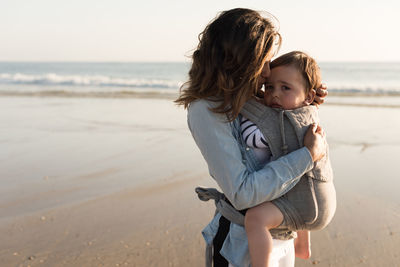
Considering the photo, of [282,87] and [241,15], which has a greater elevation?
[241,15]

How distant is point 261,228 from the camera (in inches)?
68.6

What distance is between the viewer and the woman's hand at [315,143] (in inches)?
69.1

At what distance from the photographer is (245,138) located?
1825mm

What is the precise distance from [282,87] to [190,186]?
3013 millimetres

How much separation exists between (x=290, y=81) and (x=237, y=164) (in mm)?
650

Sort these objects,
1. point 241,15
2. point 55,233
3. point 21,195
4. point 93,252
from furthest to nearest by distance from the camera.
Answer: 1. point 21,195
2. point 55,233
3. point 93,252
4. point 241,15

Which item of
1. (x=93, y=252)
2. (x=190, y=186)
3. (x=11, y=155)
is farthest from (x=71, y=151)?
(x=93, y=252)

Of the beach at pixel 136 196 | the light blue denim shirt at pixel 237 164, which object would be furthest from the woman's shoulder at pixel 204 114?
the beach at pixel 136 196

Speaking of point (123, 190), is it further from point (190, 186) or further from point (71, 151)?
point (71, 151)

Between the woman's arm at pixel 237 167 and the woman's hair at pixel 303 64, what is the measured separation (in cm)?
53

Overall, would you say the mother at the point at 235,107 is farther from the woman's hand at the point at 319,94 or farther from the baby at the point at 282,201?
the woman's hand at the point at 319,94

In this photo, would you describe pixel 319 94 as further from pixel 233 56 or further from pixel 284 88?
pixel 233 56

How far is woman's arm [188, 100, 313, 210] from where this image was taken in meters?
1.63

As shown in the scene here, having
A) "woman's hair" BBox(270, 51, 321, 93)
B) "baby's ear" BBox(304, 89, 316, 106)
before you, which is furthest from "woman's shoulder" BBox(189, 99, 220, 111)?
"baby's ear" BBox(304, 89, 316, 106)
